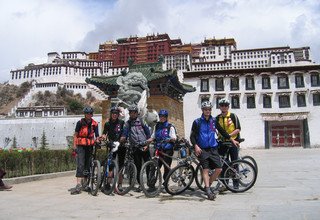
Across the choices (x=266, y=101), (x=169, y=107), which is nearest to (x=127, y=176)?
(x=169, y=107)

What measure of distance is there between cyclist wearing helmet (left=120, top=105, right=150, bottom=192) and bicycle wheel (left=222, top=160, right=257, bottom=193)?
1.62 m

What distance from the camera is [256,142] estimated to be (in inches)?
1532

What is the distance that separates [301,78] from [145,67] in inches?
716

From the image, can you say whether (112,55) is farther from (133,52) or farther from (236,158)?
(236,158)

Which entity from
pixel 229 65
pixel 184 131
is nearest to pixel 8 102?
pixel 229 65

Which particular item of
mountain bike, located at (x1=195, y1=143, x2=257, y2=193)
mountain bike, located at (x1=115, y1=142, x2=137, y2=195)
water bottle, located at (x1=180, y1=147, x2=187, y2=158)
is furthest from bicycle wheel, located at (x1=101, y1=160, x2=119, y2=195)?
mountain bike, located at (x1=195, y1=143, x2=257, y2=193)

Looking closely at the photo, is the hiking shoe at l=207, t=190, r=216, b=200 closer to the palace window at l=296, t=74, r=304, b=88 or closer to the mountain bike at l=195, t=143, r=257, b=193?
the mountain bike at l=195, t=143, r=257, b=193

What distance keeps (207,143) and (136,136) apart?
1.47 metres

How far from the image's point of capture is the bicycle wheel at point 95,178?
21.0 feet

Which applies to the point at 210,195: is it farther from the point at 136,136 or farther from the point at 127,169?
the point at 136,136

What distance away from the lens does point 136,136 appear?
679 cm

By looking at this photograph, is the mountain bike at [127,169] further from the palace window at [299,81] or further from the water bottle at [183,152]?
the palace window at [299,81]

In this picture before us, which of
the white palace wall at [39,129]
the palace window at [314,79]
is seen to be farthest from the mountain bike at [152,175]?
the palace window at [314,79]

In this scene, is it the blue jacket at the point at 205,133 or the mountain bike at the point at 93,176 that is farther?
the mountain bike at the point at 93,176
